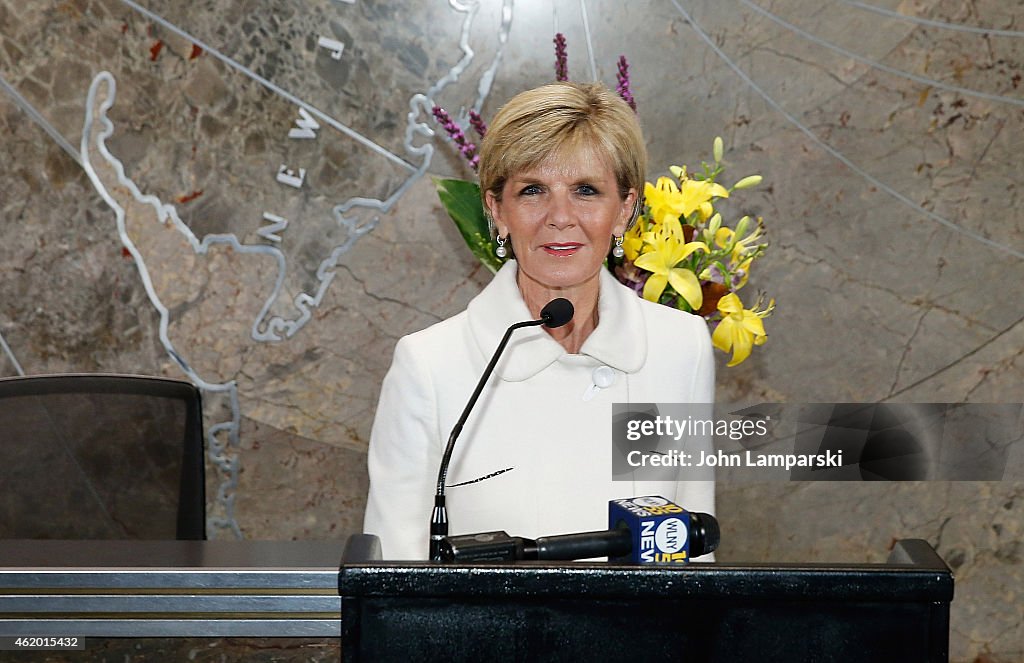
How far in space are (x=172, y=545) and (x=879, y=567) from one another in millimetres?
1022

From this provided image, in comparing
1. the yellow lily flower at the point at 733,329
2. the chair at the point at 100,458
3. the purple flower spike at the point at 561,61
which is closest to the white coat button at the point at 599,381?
the yellow lily flower at the point at 733,329

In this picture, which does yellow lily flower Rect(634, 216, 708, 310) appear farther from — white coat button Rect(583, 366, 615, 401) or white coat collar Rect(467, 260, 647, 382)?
white coat button Rect(583, 366, 615, 401)

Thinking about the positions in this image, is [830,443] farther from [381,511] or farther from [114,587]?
[114,587]

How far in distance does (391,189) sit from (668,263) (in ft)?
3.36

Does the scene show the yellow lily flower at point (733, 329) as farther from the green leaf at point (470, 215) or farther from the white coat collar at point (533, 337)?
the green leaf at point (470, 215)

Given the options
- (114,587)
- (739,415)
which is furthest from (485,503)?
(739,415)

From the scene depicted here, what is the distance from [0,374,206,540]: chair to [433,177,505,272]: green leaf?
2.19 feet

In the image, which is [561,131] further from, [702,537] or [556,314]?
[702,537]

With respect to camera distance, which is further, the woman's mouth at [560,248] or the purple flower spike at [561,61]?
the purple flower spike at [561,61]

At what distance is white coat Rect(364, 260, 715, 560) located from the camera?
1.58m

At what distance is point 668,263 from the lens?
6.08 feet

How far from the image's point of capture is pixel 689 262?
6.34ft

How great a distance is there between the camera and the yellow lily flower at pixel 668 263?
1849 millimetres

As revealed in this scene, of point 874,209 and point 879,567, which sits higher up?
point 874,209
